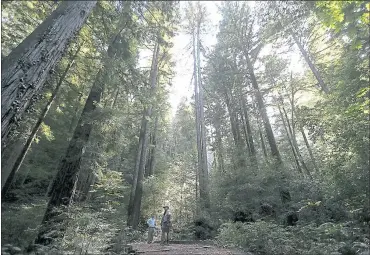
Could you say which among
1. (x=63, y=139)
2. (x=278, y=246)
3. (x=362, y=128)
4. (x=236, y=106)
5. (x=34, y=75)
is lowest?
(x=278, y=246)

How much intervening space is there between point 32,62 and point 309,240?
25.8ft

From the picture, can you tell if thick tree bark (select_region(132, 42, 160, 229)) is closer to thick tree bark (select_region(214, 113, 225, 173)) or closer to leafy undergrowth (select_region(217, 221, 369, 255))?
leafy undergrowth (select_region(217, 221, 369, 255))

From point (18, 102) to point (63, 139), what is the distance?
14.3 m

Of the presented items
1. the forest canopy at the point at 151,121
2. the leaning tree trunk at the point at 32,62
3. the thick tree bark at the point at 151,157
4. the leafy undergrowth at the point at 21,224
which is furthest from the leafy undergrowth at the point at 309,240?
the thick tree bark at the point at 151,157

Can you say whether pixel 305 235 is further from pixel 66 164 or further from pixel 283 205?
pixel 66 164

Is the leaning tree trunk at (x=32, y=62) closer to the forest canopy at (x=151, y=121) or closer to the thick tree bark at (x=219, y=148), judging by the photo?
the forest canopy at (x=151, y=121)

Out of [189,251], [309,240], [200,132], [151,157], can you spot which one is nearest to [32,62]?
[189,251]

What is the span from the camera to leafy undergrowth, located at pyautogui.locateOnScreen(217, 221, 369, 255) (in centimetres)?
600

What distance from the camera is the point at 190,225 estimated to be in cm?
1400

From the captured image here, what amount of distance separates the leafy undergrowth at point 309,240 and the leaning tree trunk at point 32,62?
6924 millimetres

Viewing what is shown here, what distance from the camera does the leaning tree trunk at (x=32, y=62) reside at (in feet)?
11.9

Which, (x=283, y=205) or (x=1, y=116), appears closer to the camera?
(x=1, y=116)

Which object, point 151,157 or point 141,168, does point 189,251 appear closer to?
point 141,168

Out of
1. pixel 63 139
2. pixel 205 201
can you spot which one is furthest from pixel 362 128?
pixel 63 139
